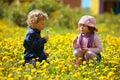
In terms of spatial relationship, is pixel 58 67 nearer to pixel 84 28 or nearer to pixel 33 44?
pixel 33 44

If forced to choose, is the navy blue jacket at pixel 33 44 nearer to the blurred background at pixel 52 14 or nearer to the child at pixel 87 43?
the child at pixel 87 43

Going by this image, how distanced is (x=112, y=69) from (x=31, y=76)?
1.37 metres

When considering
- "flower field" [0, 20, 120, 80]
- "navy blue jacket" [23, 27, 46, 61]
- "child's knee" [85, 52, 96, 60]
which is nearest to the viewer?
"flower field" [0, 20, 120, 80]

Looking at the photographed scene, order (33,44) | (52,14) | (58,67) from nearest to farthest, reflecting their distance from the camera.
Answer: (58,67)
(33,44)
(52,14)

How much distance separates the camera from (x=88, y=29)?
7914 millimetres

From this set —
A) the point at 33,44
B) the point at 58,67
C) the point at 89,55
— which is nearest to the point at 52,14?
the point at 89,55

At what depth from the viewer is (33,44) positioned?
7.67 metres

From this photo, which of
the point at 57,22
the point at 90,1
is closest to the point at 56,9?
the point at 57,22

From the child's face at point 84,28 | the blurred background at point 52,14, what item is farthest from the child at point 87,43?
the blurred background at point 52,14

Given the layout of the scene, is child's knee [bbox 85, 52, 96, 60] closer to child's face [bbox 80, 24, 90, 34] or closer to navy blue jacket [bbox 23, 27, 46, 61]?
child's face [bbox 80, 24, 90, 34]

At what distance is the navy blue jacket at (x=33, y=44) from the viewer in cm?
769

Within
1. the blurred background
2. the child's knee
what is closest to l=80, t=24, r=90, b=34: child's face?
the child's knee

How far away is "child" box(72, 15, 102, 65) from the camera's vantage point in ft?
25.6

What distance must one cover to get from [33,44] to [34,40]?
8 cm
